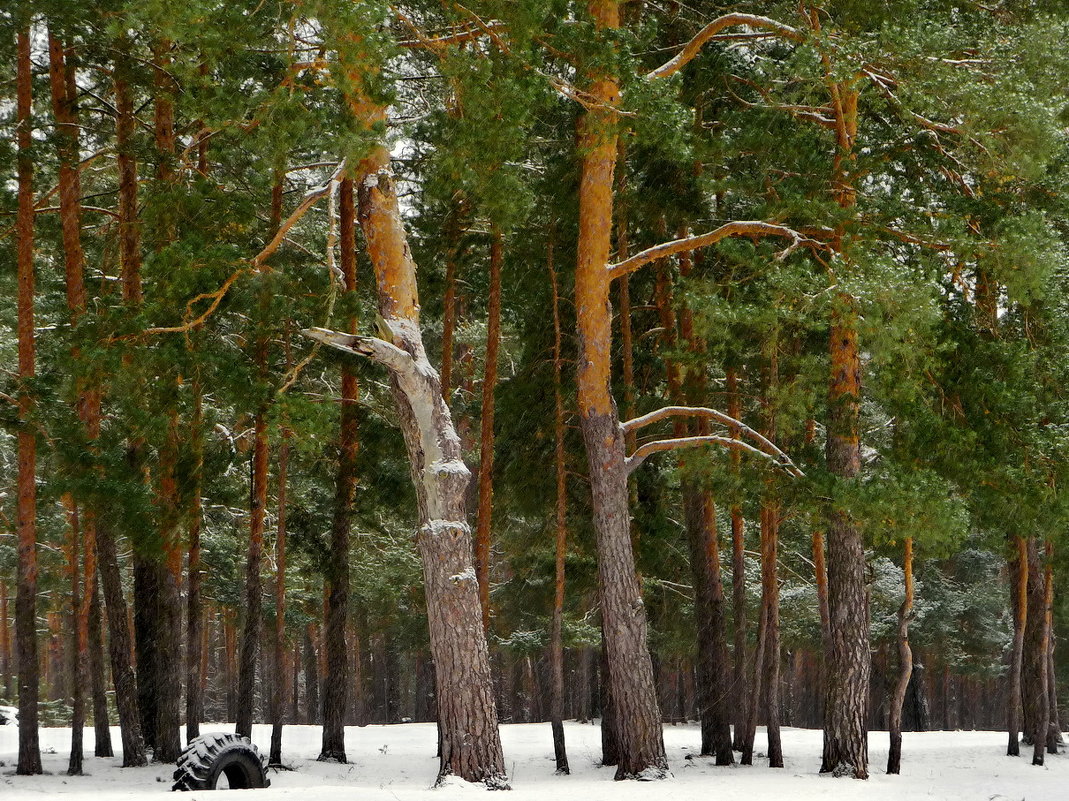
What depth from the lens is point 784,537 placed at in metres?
26.8

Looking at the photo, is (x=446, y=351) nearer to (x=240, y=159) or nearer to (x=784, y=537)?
(x=240, y=159)

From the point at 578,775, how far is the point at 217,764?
603cm

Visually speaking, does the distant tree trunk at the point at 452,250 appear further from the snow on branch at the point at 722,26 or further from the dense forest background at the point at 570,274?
the snow on branch at the point at 722,26

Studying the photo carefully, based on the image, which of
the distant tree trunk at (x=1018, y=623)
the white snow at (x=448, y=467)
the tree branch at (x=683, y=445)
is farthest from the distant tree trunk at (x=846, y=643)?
the distant tree trunk at (x=1018, y=623)

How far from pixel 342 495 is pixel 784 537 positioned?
14.2 metres

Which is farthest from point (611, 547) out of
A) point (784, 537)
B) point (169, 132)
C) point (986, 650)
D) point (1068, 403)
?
point (986, 650)

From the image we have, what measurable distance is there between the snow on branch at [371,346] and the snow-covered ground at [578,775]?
355 cm

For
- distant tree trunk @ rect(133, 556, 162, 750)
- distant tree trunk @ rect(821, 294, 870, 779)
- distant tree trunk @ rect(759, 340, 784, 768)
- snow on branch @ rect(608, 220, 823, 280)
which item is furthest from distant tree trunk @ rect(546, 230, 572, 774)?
distant tree trunk @ rect(133, 556, 162, 750)

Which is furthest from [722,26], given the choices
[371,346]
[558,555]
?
[558,555]

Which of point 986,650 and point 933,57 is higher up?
point 933,57

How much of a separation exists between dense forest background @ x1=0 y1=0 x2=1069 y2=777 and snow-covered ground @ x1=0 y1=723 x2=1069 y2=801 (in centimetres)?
114

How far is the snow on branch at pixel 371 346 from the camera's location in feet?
30.1

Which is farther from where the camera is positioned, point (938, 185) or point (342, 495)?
point (342, 495)

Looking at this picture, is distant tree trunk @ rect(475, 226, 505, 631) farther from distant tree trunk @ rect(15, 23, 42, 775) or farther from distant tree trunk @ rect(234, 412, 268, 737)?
distant tree trunk @ rect(15, 23, 42, 775)
